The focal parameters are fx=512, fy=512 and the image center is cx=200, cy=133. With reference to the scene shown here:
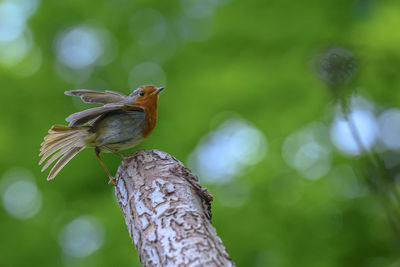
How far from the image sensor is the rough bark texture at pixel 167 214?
233 centimetres

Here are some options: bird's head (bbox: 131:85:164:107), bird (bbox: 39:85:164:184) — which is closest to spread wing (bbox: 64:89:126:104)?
bird (bbox: 39:85:164:184)

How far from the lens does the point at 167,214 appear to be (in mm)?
2561

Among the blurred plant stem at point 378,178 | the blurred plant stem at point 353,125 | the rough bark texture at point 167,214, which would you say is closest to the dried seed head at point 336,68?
the blurred plant stem at point 353,125

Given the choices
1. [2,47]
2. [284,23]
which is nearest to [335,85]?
[284,23]

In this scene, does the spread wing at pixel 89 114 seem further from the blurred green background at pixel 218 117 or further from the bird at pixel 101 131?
the blurred green background at pixel 218 117

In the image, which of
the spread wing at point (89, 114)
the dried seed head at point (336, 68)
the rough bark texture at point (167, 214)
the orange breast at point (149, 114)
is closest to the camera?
the dried seed head at point (336, 68)

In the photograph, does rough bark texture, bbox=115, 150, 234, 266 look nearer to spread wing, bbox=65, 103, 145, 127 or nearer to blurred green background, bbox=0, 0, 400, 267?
spread wing, bbox=65, 103, 145, 127

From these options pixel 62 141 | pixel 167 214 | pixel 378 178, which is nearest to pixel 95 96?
pixel 62 141

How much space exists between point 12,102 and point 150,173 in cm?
474

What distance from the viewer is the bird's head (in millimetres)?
4553

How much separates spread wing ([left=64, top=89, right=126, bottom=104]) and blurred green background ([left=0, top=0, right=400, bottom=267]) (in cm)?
215

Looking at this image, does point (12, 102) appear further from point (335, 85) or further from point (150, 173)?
point (335, 85)

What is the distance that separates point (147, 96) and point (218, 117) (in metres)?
2.21

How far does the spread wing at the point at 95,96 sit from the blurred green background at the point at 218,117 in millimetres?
2147
